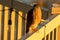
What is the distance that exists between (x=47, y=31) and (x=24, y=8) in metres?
0.46

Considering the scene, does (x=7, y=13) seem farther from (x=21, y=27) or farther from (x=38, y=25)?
(x=38, y=25)

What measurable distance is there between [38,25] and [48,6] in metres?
0.41

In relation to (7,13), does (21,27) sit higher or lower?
lower

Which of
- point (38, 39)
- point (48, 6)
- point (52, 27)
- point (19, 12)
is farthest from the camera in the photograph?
point (19, 12)

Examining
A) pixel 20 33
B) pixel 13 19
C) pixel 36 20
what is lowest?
pixel 20 33

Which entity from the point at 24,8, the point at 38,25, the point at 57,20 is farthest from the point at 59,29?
the point at 24,8

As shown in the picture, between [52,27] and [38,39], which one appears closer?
[38,39]

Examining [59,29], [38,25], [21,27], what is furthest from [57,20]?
[21,27]

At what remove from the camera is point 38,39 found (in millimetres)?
1419

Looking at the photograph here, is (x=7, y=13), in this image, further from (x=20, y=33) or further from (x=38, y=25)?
(x=38, y=25)

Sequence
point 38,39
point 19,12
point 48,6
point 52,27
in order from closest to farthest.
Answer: point 38,39 < point 52,27 < point 48,6 < point 19,12

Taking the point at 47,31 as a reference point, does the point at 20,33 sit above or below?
below

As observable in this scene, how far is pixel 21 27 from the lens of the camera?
2092 mm

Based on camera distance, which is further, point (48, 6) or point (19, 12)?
point (19, 12)
